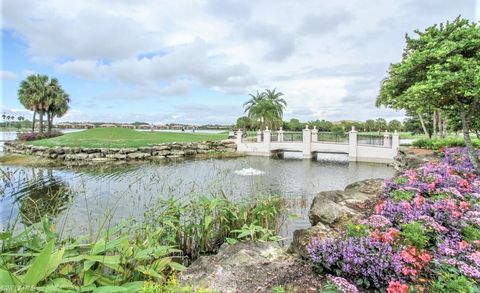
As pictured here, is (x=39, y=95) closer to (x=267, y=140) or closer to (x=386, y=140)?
(x=267, y=140)

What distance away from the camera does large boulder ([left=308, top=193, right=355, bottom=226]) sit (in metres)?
4.52

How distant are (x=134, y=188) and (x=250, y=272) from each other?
811 centimetres

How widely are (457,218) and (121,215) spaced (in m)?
6.98

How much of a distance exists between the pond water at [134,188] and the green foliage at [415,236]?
123 inches

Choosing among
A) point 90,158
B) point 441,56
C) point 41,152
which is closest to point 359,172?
point 441,56

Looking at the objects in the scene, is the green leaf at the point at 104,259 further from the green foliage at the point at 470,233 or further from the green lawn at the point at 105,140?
the green lawn at the point at 105,140

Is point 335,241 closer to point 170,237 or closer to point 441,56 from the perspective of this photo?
point 170,237

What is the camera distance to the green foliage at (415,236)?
2895mm

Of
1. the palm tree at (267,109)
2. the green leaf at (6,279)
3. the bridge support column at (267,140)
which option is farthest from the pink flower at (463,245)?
the palm tree at (267,109)

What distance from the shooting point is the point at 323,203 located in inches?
195

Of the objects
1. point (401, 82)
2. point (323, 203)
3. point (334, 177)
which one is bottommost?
point (334, 177)

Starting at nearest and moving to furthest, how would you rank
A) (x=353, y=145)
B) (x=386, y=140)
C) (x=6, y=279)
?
(x=6, y=279)
(x=386, y=140)
(x=353, y=145)

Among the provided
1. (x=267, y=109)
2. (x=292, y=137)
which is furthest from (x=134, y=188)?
(x=267, y=109)

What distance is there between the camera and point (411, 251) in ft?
8.58
